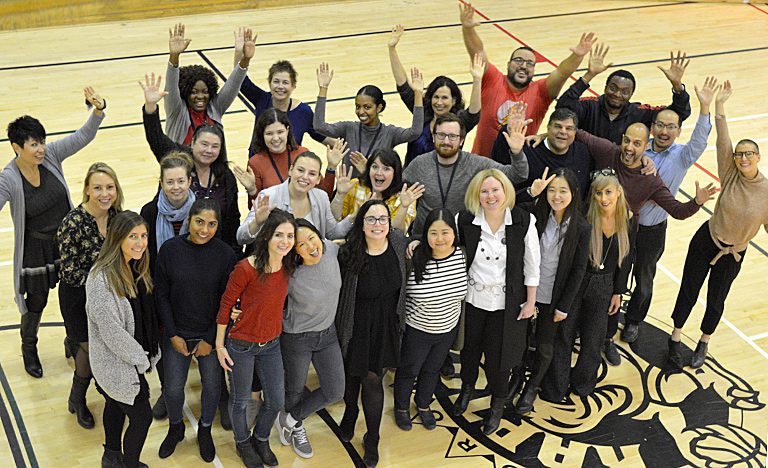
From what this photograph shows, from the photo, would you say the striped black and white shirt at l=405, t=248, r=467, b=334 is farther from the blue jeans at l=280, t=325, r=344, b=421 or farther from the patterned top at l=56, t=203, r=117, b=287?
the patterned top at l=56, t=203, r=117, b=287

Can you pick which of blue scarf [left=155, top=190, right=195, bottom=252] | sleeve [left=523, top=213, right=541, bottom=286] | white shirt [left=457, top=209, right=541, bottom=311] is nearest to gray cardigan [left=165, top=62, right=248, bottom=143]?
blue scarf [left=155, top=190, right=195, bottom=252]

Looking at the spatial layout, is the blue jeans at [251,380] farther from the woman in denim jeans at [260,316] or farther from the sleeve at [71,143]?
the sleeve at [71,143]

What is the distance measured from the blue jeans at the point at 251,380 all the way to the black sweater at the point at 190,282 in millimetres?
218

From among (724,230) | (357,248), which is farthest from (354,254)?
(724,230)

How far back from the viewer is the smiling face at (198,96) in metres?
5.74

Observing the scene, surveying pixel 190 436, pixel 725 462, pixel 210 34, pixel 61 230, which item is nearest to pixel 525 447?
pixel 725 462

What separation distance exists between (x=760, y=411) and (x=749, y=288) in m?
1.45

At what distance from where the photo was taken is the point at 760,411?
18.3 feet

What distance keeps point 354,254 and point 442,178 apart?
88 cm

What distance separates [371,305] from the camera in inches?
188

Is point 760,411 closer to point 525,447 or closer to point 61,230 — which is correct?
point 525,447

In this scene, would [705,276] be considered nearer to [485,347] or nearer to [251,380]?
[485,347]

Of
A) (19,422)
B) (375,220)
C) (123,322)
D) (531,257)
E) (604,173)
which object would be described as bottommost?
(19,422)

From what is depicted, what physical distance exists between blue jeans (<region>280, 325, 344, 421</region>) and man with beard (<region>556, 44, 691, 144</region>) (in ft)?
7.29
